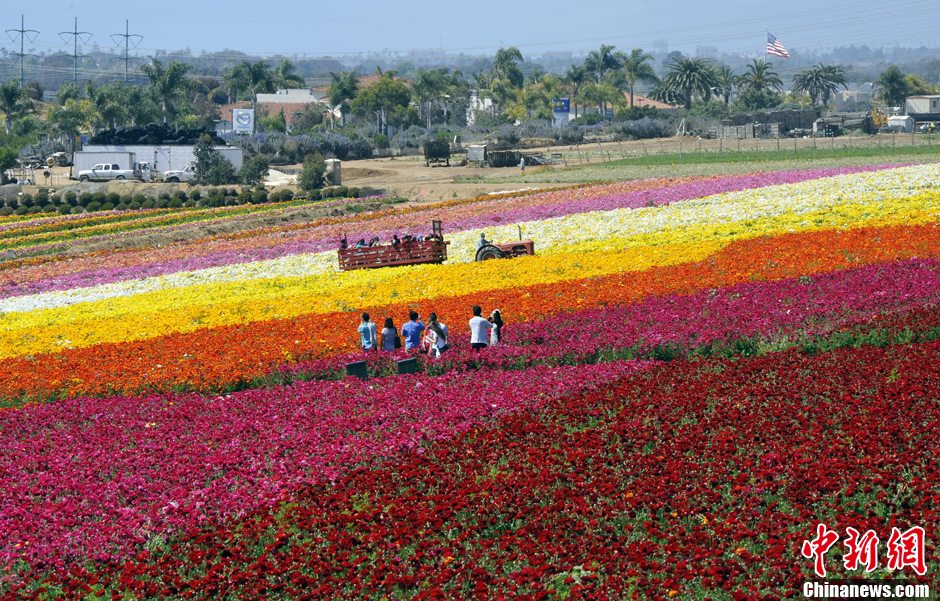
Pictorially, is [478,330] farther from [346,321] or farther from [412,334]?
[346,321]

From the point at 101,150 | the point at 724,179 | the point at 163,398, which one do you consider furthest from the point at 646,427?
the point at 101,150

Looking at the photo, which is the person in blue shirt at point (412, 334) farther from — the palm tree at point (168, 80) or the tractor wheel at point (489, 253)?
the palm tree at point (168, 80)

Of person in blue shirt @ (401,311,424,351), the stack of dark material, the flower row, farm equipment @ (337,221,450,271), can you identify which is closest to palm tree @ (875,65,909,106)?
the stack of dark material

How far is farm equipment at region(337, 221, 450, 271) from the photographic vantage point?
4094 cm

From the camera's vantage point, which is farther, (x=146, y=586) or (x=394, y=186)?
(x=394, y=186)

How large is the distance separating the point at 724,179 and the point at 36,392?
38520mm

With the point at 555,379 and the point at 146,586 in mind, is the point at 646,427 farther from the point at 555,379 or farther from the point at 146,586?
the point at 146,586

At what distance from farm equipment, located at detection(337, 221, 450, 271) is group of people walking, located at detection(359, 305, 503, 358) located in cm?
1462

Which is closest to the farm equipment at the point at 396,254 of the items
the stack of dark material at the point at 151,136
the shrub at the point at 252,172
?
the shrub at the point at 252,172

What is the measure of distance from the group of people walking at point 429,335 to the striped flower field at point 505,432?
19.7 inches

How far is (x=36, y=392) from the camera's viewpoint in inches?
957

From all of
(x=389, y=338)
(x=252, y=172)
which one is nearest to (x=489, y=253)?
(x=389, y=338)

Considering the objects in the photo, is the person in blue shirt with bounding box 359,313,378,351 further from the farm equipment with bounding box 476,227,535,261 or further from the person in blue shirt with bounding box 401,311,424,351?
the farm equipment with bounding box 476,227,535,261

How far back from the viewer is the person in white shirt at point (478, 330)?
79.6ft
